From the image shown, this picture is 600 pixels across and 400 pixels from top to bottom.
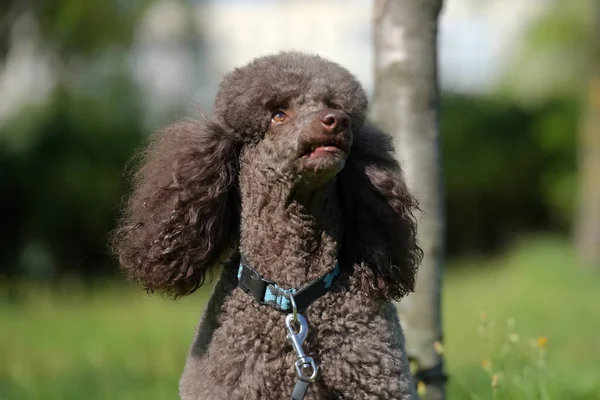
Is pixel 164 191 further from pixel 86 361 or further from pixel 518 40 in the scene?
pixel 518 40

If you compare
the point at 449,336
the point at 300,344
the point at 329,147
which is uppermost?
the point at 329,147

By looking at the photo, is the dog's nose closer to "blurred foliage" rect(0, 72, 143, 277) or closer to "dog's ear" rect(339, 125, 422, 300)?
"dog's ear" rect(339, 125, 422, 300)

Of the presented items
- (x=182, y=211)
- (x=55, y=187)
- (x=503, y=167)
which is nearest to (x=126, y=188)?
(x=182, y=211)

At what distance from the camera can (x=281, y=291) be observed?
2.91 metres

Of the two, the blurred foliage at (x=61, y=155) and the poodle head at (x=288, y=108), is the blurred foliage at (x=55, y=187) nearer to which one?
the blurred foliage at (x=61, y=155)

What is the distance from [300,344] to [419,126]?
1644mm

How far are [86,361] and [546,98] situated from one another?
12.8 metres

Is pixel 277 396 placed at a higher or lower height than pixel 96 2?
lower

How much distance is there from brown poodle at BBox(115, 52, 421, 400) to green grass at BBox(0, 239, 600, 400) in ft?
3.27

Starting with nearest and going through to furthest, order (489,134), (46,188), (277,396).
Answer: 1. (277,396)
2. (46,188)
3. (489,134)

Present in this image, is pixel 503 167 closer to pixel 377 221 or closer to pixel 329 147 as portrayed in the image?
pixel 377 221

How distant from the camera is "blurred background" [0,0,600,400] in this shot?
18.9ft

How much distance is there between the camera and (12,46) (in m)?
13.2

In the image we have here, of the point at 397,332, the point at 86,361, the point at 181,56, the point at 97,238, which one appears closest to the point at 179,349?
the point at 86,361
